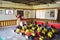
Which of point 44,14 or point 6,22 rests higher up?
point 44,14

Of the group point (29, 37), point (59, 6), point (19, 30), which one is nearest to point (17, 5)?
point (59, 6)

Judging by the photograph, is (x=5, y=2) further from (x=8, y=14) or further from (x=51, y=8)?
(x=51, y=8)

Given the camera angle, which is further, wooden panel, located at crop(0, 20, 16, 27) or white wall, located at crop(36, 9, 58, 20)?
white wall, located at crop(36, 9, 58, 20)

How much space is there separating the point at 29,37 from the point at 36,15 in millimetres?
4436

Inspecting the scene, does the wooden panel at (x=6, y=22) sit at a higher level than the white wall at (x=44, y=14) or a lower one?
lower

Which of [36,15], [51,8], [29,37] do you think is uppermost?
[51,8]

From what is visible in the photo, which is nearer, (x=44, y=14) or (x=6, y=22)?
(x=6, y=22)

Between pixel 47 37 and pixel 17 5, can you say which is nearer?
pixel 47 37

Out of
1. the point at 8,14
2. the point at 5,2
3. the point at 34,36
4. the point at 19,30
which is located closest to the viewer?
the point at 34,36

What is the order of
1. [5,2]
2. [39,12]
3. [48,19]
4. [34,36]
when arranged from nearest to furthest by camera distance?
1. [34,36]
2. [5,2]
3. [48,19]
4. [39,12]

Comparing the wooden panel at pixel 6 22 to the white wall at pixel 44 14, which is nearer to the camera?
the wooden panel at pixel 6 22

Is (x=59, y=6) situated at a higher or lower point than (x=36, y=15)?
higher

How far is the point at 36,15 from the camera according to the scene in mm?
7004

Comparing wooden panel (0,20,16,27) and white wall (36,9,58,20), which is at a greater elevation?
white wall (36,9,58,20)
